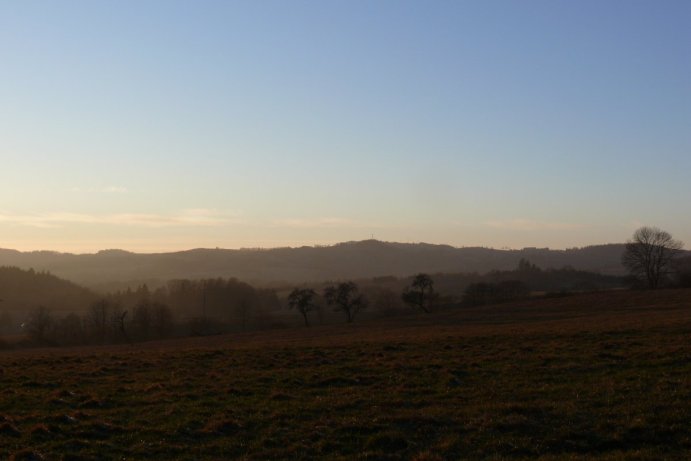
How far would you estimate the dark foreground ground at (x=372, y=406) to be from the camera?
12570mm

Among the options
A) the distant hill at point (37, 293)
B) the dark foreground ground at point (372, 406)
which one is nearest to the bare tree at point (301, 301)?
the dark foreground ground at point (372, 406)

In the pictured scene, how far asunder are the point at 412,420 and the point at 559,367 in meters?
9.14

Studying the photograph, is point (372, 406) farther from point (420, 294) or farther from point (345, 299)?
point (420, 294)

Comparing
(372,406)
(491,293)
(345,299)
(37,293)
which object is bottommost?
(37,293)

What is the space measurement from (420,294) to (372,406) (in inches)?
3437

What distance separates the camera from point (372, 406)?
16.6 meters

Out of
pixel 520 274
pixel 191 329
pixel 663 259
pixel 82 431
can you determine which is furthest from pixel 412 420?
pixel 520 274

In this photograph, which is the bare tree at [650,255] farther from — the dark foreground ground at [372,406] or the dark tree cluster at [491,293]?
the dark foreground ground at [372,406]

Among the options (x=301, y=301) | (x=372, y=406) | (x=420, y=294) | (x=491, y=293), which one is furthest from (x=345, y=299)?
(x=372, y=406)

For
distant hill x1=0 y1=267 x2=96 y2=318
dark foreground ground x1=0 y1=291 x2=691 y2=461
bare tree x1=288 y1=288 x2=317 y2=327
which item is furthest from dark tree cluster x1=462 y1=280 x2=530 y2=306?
distant hill x1=0 y1=267 x2=96 y2=318

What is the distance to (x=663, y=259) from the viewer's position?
4200 inches

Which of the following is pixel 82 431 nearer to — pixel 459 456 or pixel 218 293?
pixel 459 456

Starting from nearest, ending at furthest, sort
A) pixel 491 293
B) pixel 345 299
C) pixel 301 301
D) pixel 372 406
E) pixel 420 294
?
pixel 372 406 < pixel 301 301 < pixel 345 299 < pixel 420 294 < pixel 491 293

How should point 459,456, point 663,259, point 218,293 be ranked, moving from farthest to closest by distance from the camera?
point 218,293 < point 663,259 < point 459,456
